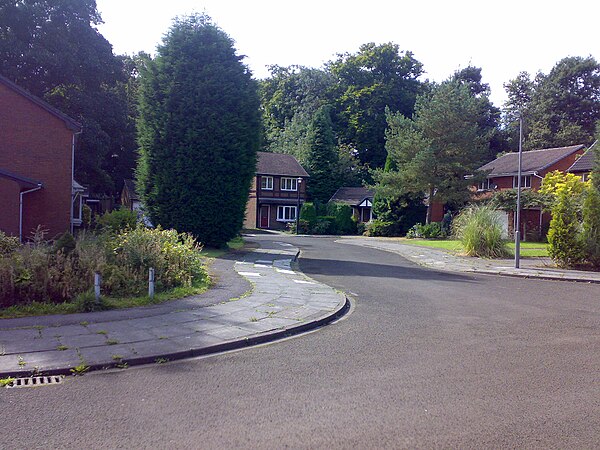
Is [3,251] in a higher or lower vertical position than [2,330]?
higher

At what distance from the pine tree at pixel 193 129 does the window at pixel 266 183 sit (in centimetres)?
3667

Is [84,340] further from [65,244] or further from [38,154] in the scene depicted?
[38,154]

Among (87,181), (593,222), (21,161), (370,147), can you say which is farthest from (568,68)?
(21,161)

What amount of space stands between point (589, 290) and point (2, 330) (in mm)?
15841

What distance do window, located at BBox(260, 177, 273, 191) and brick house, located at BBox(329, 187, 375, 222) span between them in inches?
276

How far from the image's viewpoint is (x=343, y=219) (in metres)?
56.0

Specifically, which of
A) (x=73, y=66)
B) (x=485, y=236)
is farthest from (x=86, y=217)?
(x=485, y=236)

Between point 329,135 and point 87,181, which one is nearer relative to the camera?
point 87,181

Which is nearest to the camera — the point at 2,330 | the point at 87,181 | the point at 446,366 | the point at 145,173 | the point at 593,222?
the point at 446,366

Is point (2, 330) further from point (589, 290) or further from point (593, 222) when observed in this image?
point (593, 222)

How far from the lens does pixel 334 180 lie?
6650cm

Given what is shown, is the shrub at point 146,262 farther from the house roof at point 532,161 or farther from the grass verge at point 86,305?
the house roof at point 532,161

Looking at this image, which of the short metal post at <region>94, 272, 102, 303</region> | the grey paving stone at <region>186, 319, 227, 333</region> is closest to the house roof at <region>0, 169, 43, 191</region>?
the short metal post at <region>94, 272, 102, 303</region>

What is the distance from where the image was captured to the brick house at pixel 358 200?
61.4 metres
